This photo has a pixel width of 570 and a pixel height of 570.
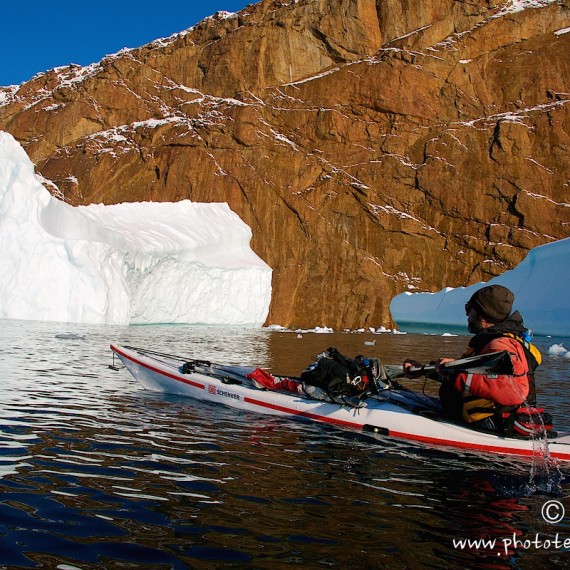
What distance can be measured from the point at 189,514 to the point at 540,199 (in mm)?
55384

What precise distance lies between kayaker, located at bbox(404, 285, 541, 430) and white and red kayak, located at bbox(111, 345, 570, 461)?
290mm

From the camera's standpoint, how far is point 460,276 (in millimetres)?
53781

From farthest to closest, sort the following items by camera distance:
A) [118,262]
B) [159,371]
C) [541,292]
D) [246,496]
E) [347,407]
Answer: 1. [118,262]
2. [541,292]
3. [159,371]
4. [347,407]
5. [246,496]

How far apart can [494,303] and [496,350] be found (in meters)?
0.47

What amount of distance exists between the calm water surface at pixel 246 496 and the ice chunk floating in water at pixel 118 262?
79.1 ft

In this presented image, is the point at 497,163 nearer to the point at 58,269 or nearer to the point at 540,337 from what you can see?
the point at 540,337

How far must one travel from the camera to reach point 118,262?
34438 millimetres

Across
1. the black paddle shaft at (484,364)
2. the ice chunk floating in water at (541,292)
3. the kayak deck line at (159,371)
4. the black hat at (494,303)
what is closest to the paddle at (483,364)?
the black paddle shaft at (484,364)

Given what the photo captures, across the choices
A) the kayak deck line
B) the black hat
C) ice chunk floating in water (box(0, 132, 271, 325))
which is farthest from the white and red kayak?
ice chunk floating in water (box(0, 132, 271, 325))

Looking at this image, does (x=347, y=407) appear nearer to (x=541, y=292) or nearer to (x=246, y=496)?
(x=246, y=496)

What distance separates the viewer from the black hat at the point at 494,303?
5.86 meters

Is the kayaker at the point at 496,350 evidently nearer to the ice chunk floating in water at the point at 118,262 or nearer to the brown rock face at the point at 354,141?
the ice chunk floating in water at the point at 118,262

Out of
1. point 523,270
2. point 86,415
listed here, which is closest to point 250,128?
point 523,270

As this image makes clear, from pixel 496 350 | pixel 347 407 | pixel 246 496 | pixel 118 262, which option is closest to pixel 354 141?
pixel 118 262
